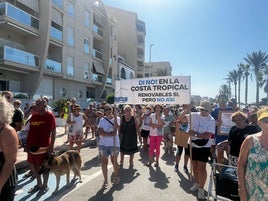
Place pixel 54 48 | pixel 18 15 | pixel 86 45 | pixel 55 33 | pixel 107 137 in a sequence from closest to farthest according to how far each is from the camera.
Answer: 1. pixel 107 137
2. pixel 18 15
3. pixel 55 33
4. pixel 54 48
5. pixel 86 45

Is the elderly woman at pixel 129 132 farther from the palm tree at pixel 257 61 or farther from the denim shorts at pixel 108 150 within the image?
the palm tree at pixel 257 61

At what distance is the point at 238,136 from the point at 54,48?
26.2 metres

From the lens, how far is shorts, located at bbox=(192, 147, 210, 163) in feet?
19.9

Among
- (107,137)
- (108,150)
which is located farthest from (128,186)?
(107,137)

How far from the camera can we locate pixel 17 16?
2198 cm

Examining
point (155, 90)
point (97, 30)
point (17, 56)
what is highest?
point (97, 30)

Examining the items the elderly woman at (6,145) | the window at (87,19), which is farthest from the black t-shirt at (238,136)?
the window at (87,19)

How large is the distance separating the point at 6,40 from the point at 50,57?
6818 mm

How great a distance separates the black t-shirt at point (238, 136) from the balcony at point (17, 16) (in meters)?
19.2

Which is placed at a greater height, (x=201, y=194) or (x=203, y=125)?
(x=203, y=125)

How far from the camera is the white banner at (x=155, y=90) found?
26.3ft

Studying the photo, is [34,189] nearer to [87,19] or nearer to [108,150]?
[108,150]

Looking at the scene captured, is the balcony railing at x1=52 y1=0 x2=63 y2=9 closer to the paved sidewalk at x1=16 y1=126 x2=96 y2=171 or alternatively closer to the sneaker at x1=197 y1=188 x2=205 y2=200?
the paved sidewalk at x1=16 y1=126 x2=96 y2=171

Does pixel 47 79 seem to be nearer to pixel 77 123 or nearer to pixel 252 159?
pixel 77 123
